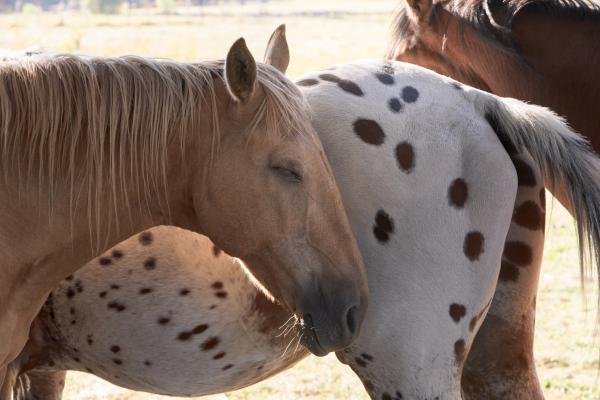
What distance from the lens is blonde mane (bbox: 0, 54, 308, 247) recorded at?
2.44m

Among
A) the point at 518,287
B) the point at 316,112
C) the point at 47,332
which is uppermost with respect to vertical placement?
A: the point at 316,112

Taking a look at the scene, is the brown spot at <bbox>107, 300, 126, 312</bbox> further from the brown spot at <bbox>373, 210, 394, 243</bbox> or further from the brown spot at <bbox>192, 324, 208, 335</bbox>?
the brown spot at <bbox>373, 210, 394, 243</bbox>

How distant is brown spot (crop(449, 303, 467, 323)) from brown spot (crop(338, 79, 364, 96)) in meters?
0.73

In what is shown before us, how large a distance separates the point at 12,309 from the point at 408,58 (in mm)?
2268

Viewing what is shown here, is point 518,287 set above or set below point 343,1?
above

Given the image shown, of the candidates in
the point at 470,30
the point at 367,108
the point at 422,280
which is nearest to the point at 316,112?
the point at 367,108

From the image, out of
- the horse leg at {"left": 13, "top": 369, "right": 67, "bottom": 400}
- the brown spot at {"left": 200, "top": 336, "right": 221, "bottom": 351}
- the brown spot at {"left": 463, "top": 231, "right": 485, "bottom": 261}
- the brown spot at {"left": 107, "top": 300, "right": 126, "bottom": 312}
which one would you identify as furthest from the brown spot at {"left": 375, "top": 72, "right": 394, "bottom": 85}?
the horse leg at {"left": 13, "top": 369, "right": 67, "bottom": 400}

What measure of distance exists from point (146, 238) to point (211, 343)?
425 mm

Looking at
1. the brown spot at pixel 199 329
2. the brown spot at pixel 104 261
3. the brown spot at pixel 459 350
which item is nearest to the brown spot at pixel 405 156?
the brown spot at pixel 459 350

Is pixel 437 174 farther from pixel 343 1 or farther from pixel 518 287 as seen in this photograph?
pixel 343 1

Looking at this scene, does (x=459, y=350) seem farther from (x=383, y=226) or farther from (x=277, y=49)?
(x=277, y=49)

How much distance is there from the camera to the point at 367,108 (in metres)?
2.84

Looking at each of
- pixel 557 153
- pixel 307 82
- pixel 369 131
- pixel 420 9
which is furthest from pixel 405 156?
pixel 420 9

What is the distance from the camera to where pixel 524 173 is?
A: 3.00 metres
